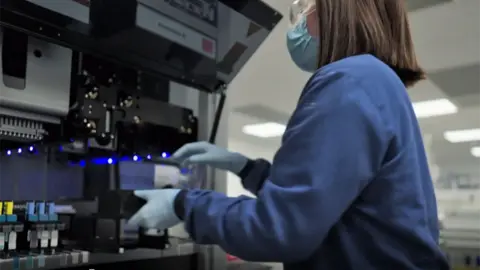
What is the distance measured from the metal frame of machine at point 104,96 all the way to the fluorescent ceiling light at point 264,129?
4482 millimetres

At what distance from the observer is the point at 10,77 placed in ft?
3.08

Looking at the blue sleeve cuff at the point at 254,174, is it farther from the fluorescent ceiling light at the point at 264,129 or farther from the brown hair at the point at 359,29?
the fluorescent ceiling light at the point at 264,129

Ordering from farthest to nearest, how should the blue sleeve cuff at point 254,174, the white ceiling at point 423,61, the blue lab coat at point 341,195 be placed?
the white ceiling at point 423,61 < the blue sleeve cuff at point 254,174 < the blue lab coat at point 341,195

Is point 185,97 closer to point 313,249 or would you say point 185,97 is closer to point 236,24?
point 236,24

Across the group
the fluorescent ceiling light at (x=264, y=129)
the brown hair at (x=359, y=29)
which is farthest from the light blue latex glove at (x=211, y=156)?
the fluorescent ceiling light at (x=264, y=129)

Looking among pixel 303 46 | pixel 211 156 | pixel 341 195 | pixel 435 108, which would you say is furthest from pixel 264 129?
pixel 341 195

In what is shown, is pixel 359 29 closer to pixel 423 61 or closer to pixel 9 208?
pixel 9 208

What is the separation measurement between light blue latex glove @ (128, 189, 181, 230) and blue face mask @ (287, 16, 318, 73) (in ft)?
1.24

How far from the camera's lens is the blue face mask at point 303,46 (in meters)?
0.95

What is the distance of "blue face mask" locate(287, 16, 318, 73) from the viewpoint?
948 mm

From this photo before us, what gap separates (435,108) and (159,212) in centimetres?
439

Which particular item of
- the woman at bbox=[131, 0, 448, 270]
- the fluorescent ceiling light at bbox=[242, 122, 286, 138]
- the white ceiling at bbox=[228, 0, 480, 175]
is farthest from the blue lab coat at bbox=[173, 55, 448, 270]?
the fluorescent ceiling light at bbox=[242, 122, 286, 138]

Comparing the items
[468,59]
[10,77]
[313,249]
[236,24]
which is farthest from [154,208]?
[468,59]

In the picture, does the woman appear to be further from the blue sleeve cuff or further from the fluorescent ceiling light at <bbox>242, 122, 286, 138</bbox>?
the fluorescent ceiling light at <bbox>242, 122, 286, 138</bbox>
